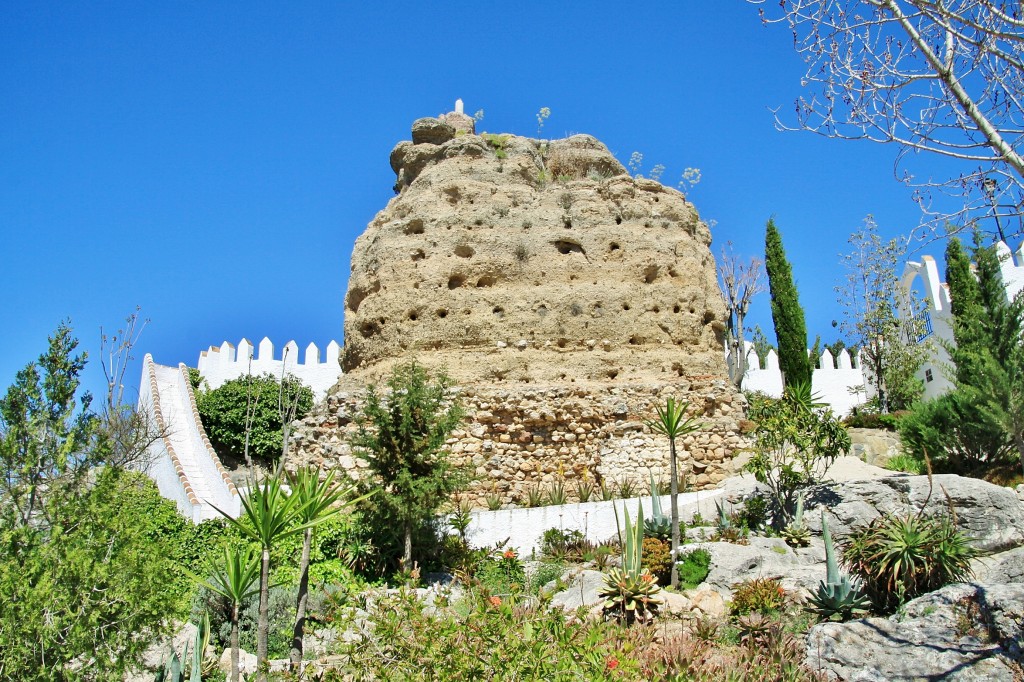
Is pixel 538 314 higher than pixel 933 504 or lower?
higher

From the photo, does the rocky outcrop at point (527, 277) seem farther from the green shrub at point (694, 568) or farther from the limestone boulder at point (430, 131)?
the green shrub at point (694, 568)

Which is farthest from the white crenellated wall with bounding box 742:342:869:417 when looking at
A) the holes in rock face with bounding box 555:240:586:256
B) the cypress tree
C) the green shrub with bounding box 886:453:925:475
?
the holes in rock face with bounding box 555:240:586:256

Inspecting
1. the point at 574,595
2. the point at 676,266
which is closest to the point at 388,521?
the point at 574,595

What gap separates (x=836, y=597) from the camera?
1055 centimetres

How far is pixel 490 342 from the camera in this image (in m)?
17.7

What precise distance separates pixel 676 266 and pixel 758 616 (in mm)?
9955

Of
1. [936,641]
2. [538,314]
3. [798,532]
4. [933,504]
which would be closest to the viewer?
[936,641]

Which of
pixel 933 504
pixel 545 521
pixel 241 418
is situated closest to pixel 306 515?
pixel 545 521

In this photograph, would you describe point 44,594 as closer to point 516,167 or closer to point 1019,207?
point 1019,207

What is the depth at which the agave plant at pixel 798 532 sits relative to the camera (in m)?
13.7

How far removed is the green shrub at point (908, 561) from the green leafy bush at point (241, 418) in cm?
1680

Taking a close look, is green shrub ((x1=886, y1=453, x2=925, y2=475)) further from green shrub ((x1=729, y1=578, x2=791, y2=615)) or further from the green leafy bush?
the green leafy bush

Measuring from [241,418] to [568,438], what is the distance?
12644 mm

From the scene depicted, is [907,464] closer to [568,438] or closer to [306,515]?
[568,438]
